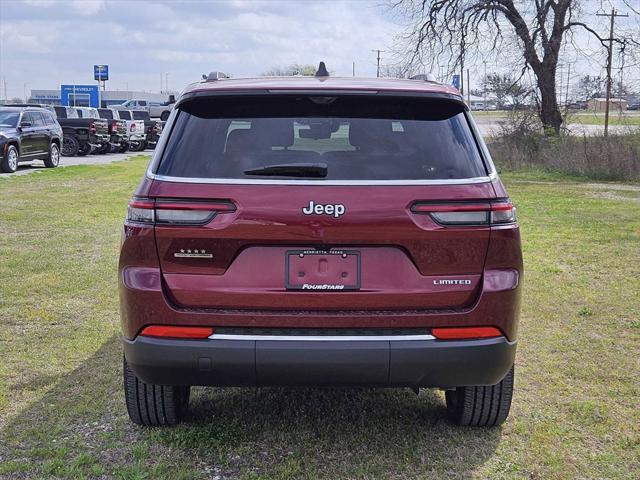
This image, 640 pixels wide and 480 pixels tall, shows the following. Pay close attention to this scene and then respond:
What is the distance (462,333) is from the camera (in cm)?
327

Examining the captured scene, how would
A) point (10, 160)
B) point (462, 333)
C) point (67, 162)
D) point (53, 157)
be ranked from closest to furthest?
point (462, 333) → point (10, 160) → point (53, 157) → point (67, 162)

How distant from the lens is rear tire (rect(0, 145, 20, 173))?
20250 millimetres

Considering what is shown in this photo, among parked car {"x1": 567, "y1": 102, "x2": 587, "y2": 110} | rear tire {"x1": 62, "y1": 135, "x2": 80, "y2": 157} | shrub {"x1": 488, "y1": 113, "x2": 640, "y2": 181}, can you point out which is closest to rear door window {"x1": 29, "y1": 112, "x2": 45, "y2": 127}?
rear tire {"x1": 62, "y1": 135, "x2": 80, "y2": 157}

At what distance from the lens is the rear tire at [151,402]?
3.83 metres

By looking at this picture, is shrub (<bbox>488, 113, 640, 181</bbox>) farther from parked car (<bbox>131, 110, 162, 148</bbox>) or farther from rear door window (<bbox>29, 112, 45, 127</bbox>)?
parked car (<bbox>131, 110, 162, 148</bbox>)

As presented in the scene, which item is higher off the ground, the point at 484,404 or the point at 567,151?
the point at 567,151

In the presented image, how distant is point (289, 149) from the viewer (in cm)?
335

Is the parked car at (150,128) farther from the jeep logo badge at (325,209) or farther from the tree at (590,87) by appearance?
the jeep logo badge at (325,209)

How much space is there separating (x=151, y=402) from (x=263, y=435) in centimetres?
61

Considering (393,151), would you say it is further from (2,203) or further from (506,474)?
(2,203)

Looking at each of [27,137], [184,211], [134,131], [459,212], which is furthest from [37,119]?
[459,212]

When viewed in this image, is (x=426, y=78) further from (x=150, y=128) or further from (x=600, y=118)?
(x=150, y=128)

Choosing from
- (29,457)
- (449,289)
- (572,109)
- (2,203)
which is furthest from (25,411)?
(572,109)

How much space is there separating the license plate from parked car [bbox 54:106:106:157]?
2829 centimetres
